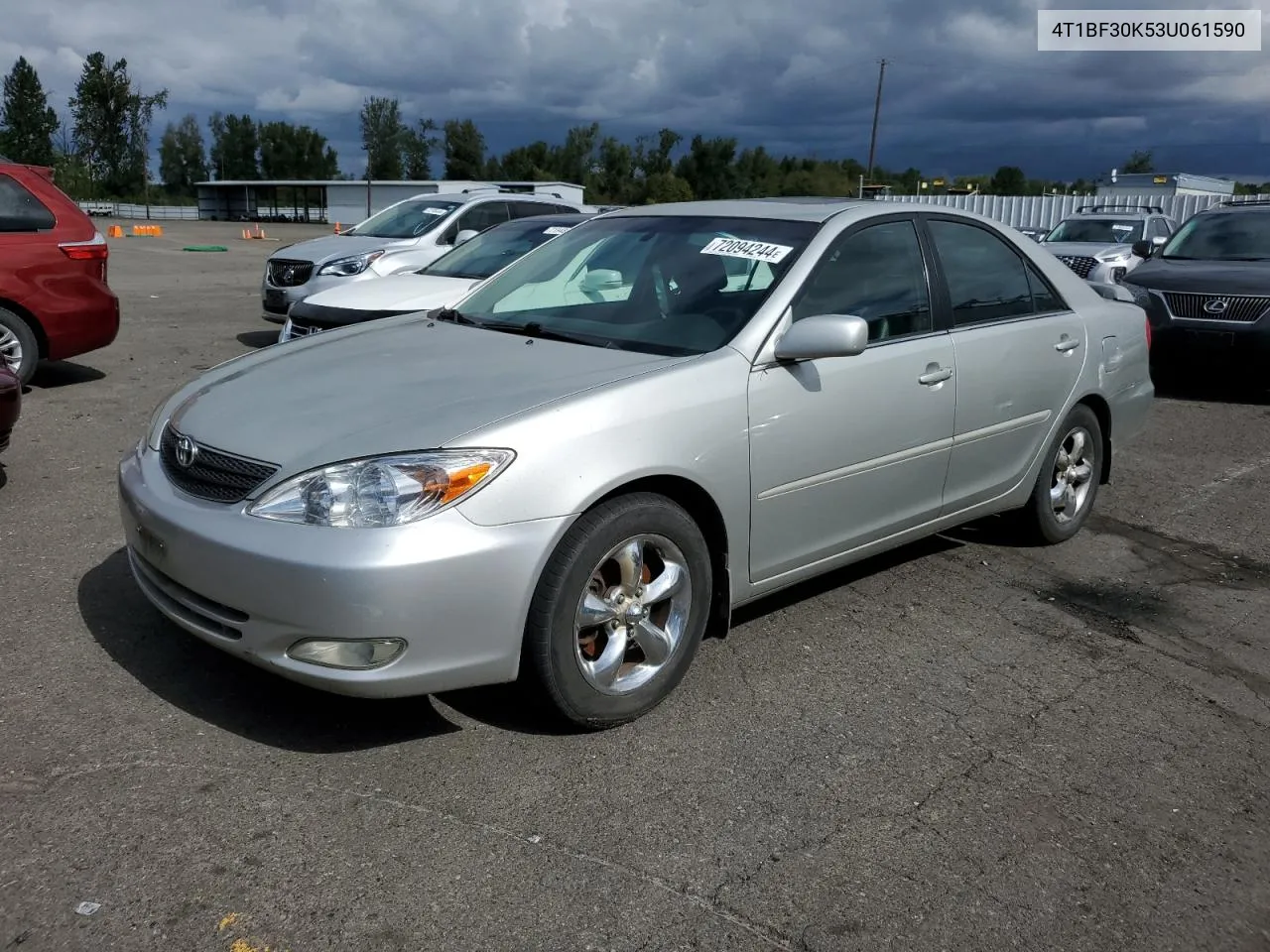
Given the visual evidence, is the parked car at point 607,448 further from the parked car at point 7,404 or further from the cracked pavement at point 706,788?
the parked car at point 7,404

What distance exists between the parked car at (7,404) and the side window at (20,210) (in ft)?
9.31

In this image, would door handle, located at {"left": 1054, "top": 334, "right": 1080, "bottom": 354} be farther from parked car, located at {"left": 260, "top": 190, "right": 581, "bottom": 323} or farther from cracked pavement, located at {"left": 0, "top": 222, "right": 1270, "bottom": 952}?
parked car, located at {"left": 260, "top": 190, "right": 581, "bottom": 323}

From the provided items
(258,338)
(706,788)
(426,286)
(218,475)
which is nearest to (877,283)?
(706,788)

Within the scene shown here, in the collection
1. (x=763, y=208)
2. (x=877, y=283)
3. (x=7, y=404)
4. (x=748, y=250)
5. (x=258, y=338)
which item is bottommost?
(x=258, y=338)

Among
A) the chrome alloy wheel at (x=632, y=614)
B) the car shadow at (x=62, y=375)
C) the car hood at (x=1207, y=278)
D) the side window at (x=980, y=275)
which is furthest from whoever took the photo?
the car hood at (x=1207, y=278)

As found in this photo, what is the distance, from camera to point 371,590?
2941 mm

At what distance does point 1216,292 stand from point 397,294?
7039mm

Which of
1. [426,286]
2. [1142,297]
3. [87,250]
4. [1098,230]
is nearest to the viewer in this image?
[87,250]

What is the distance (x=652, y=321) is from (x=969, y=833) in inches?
79.1

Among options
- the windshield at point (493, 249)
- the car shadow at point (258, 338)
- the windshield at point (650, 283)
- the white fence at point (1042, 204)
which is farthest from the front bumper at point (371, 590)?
the white fence at point (1042, 204)

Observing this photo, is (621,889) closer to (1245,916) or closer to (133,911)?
(133,911)

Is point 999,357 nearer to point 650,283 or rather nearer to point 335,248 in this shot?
point 650,283

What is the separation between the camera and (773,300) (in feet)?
12.9

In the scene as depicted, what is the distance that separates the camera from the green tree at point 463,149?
340ft
